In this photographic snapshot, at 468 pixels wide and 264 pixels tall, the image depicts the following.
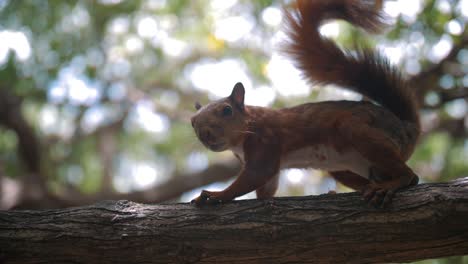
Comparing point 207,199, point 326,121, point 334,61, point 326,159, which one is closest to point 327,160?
point 326,159

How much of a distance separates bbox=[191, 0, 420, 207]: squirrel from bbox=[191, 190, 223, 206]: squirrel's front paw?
17 cm

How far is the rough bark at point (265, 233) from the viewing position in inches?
101

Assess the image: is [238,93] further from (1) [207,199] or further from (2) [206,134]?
(1) [207,199]

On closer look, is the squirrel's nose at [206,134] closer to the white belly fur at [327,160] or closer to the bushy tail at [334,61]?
the white belly fur at [327,160]

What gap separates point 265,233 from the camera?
2.66 meters

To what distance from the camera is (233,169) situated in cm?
672

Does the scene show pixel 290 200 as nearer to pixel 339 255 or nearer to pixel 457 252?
pixel 339 255

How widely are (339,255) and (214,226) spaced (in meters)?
0.69

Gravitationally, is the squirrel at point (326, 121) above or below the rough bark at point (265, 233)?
above

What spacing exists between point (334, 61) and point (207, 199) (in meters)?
1.47

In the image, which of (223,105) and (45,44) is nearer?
(223,105)

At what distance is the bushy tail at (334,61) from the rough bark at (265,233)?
1.14 metres

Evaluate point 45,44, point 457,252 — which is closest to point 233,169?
point 45,44

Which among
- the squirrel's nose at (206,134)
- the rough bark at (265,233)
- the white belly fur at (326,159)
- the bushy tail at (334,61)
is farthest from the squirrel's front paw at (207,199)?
the bushy tail at (334,61)
